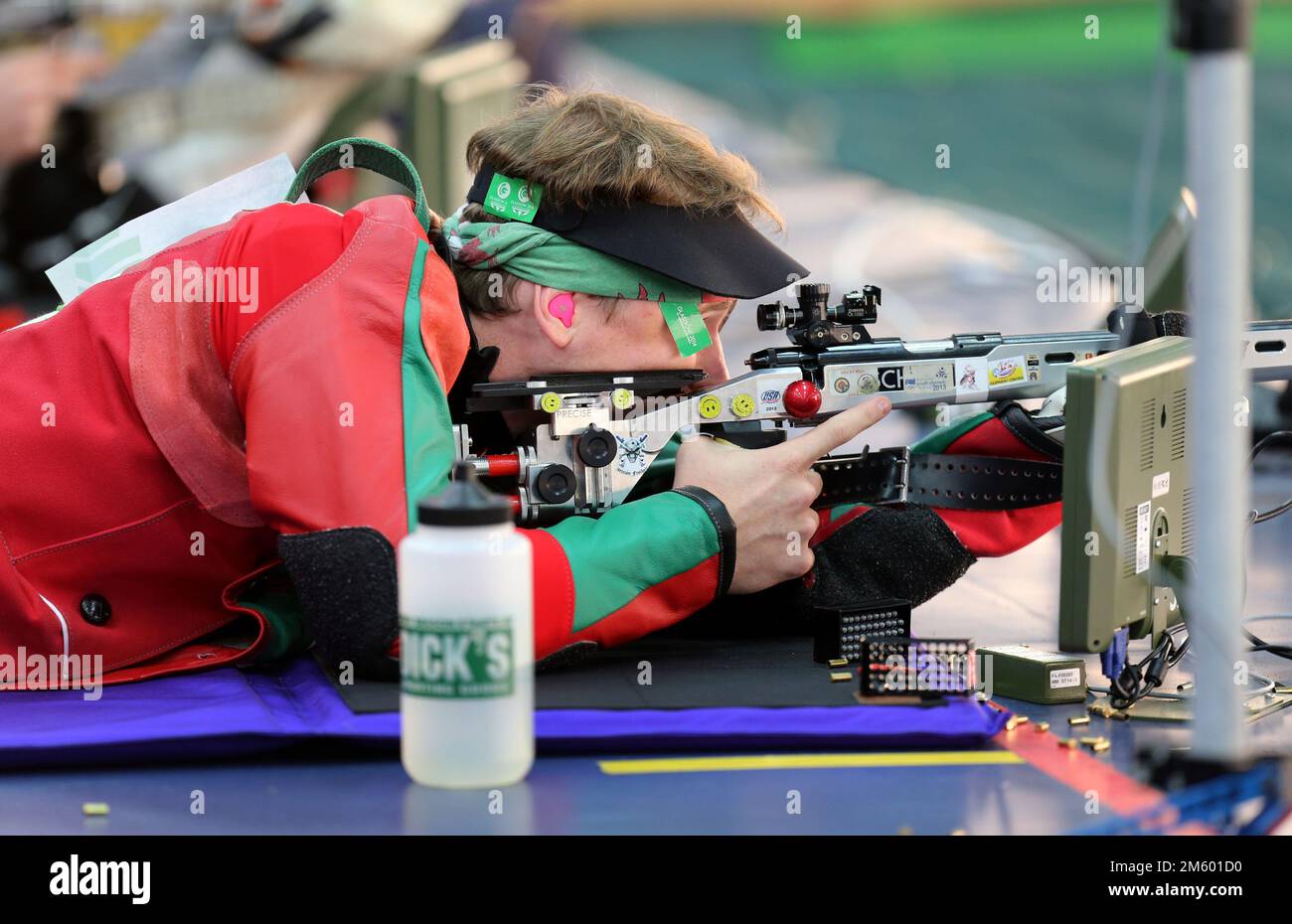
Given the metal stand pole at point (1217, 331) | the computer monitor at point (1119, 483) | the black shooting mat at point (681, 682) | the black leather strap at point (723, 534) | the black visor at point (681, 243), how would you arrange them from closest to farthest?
the metal stand pole at point (1217, 331) < the computer monitor at point (1119, 483) < the black shooting mat at point (681, 682) < the black leather strap at point (723, 534) < the black visor at point (681, 243)

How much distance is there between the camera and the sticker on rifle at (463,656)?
164 centimetres

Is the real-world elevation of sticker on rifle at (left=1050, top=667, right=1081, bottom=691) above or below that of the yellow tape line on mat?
above

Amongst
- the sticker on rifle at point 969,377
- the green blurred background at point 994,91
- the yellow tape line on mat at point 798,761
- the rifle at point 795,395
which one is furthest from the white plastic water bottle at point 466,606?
the green blurred background at point 994,91

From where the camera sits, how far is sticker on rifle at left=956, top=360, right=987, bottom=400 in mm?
2605

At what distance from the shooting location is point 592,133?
2.50 m

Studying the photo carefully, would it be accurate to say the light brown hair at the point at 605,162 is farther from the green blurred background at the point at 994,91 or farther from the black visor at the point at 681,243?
the green blurred background at the point at 994,91

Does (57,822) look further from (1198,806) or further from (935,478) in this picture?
(935,478)

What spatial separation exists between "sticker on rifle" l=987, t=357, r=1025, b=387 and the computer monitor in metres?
0.57

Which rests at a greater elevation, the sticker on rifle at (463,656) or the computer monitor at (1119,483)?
the computer monitor at (1119,483)

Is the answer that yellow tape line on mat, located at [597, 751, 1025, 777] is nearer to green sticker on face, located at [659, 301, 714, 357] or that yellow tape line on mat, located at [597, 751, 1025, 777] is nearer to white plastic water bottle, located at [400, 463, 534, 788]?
white plastic water bottle, located at [400, 463, 534, 788]

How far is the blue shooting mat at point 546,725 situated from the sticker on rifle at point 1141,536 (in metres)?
0.29

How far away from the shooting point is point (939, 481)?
2.77m

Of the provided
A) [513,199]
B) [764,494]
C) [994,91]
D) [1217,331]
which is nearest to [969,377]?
[764,494]

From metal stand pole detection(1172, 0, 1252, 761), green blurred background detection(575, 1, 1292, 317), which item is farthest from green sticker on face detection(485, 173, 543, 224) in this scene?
green blurred background detection(575, 1, 1292, 317)
